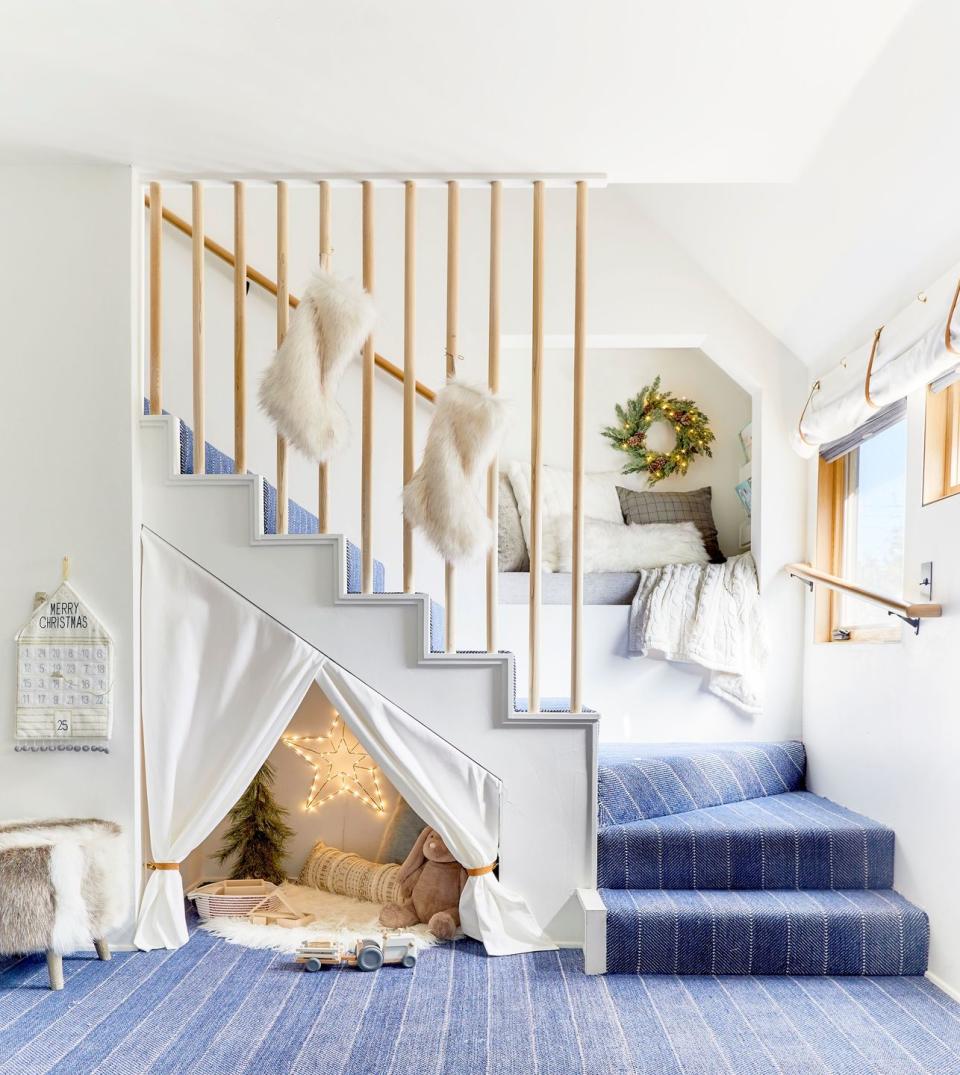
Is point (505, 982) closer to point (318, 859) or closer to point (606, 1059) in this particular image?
point (606, 1059)

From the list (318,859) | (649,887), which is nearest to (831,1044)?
(649,887)

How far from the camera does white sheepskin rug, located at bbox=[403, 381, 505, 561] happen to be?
329cm

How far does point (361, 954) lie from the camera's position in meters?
3.10

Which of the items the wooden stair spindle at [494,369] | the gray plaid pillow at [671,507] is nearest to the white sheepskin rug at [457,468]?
the wooden stair spindle at [494,369]

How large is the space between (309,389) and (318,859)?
174cm

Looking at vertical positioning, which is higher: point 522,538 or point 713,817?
point 522,538

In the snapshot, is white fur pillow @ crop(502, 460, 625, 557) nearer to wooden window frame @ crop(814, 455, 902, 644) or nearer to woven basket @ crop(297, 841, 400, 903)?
wooden window frame @ crop(814, 455, 902, 644)

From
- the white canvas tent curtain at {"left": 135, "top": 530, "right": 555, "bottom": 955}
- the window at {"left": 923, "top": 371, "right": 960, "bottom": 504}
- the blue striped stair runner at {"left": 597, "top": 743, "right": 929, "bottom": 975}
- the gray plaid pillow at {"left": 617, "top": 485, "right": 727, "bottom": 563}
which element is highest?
the window at {"left": 923, "top": 371, "right": 960, "bottom": 504}

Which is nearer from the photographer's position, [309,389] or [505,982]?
[505,982]

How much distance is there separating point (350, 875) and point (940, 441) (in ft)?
8.08

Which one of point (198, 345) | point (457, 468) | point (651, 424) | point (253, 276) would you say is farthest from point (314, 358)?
point (651, 424)

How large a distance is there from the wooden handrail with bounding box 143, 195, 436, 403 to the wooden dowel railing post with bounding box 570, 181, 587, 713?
0.57 meters

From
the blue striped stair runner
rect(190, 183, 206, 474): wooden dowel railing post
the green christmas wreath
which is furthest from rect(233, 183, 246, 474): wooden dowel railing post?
the green christmas wreath

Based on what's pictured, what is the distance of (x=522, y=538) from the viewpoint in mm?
4746
